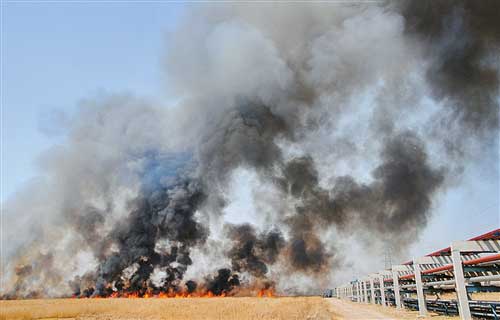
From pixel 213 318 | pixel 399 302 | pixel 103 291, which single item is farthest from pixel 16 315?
pixel 103 291

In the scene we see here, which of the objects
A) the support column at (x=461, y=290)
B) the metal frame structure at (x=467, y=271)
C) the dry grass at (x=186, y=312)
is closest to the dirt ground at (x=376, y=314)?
the dry grass at (x=186, y=312)

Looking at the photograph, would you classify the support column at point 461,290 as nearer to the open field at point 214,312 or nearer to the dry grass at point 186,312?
the open field at point 214,312

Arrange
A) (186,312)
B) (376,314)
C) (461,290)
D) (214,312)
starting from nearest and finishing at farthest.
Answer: (461,290) → (214,312) → (186,312) → (376,314)

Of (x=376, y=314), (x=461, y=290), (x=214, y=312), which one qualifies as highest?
(x=461, y=290)

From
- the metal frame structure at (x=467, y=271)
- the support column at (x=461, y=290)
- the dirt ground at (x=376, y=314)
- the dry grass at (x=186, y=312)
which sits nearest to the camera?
the metal frame structure at (x=467, y=271)

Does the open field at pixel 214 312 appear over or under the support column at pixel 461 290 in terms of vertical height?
under

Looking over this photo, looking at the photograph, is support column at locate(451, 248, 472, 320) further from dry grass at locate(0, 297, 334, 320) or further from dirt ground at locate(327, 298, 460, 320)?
dry grass at locate(0, 297, 334, 320)

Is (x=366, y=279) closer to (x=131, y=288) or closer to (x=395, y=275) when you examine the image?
(x=395, y=275)

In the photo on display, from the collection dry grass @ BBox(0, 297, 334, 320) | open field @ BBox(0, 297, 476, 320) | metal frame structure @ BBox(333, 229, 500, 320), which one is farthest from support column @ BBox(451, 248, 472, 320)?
dry grass @ BBox(0, 297, 334, 320)

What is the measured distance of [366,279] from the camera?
57531 mm

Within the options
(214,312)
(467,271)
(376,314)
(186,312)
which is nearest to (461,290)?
(467,271)

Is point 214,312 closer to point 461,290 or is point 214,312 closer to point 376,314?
point 376,314

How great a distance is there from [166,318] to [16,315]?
1826 centimetres

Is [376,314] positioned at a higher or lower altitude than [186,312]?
higher
